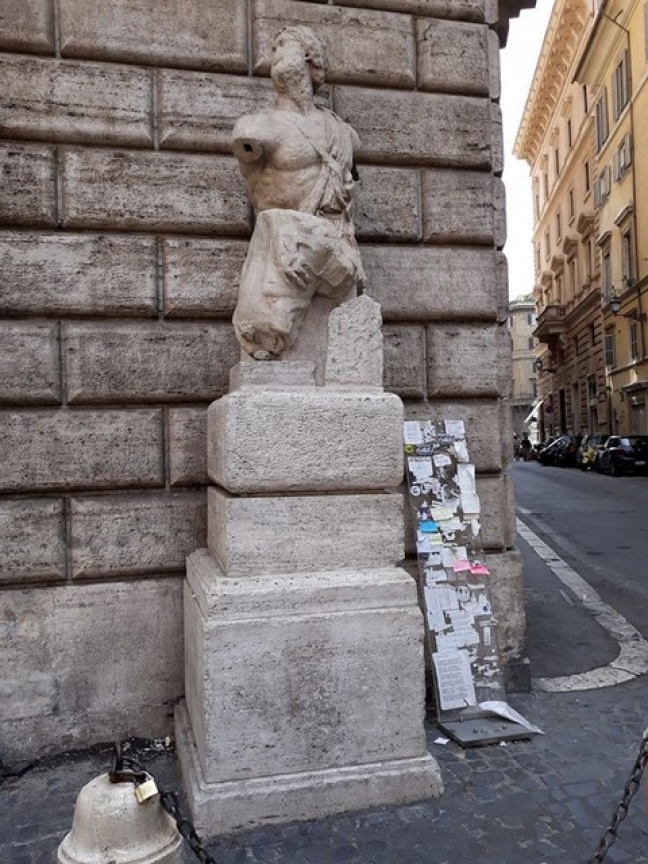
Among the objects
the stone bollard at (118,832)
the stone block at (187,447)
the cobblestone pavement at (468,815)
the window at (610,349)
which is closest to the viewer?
the stone bollard at (118,832)

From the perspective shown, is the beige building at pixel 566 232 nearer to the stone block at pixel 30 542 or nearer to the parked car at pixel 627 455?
the parked car at pixel 627 455

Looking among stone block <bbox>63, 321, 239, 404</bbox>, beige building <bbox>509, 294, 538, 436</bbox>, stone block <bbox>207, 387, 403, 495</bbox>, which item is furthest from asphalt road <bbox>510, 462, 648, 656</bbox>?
beige building <bbox>509, 294, 538, 436</bbox>

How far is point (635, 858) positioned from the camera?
115 inches

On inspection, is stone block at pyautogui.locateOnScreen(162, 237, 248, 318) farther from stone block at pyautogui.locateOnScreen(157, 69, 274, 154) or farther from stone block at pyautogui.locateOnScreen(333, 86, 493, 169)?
stone block at pyautogui.locateOnScreen(333, 86, 493, 169)

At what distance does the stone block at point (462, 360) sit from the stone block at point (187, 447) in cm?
164

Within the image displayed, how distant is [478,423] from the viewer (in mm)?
5016

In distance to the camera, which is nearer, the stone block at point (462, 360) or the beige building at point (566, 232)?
the stone block at point (462, 360)

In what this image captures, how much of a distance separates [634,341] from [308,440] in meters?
30.7

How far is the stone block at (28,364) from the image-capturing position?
420 centimetres

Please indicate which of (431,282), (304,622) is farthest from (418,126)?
(304,622)

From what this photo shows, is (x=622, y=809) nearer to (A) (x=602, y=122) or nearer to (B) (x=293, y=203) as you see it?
(B) (x=293, y=203)

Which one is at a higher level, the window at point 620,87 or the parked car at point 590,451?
the window at point 620,87

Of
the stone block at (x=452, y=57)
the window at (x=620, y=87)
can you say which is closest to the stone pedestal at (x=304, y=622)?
the stone block at (x=452, y=57)

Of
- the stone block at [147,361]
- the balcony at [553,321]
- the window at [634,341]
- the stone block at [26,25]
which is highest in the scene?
the balcony at [553,321]
